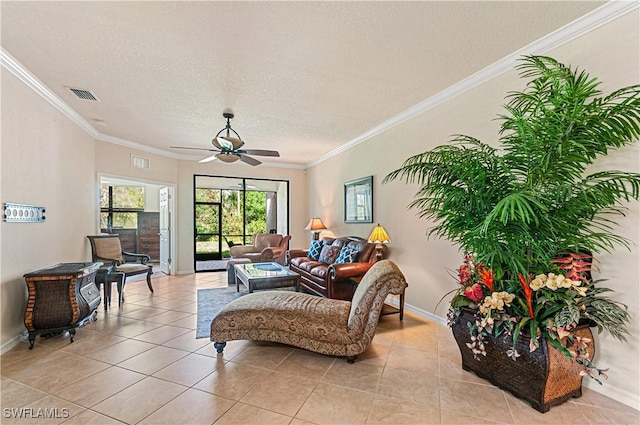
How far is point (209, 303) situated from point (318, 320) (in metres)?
2.46

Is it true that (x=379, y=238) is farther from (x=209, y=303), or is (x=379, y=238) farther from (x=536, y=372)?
(x=209, y=303)

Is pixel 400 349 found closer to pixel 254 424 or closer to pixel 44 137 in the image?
pixel 254 424

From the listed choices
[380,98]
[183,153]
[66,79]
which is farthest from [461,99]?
[183,153]

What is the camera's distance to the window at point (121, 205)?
881 cm

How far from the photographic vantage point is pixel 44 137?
11.4ft

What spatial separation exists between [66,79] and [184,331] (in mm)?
3056

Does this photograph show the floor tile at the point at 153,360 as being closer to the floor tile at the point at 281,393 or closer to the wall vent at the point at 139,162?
the floor tile at the point at 281,393

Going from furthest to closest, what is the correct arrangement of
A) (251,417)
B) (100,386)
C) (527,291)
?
(100,386) → (527,291) → (251,417)

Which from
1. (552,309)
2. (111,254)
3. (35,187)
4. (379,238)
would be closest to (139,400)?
(35,187)

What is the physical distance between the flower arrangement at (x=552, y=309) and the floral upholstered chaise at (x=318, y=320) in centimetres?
74

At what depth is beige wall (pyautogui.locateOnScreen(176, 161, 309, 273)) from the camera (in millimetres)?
6848

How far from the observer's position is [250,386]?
7.37ft

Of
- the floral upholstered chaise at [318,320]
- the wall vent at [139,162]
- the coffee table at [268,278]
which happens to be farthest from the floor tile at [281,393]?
the wall vent at [139,162]

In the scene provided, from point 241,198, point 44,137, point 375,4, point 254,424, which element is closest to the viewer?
point 254,424
